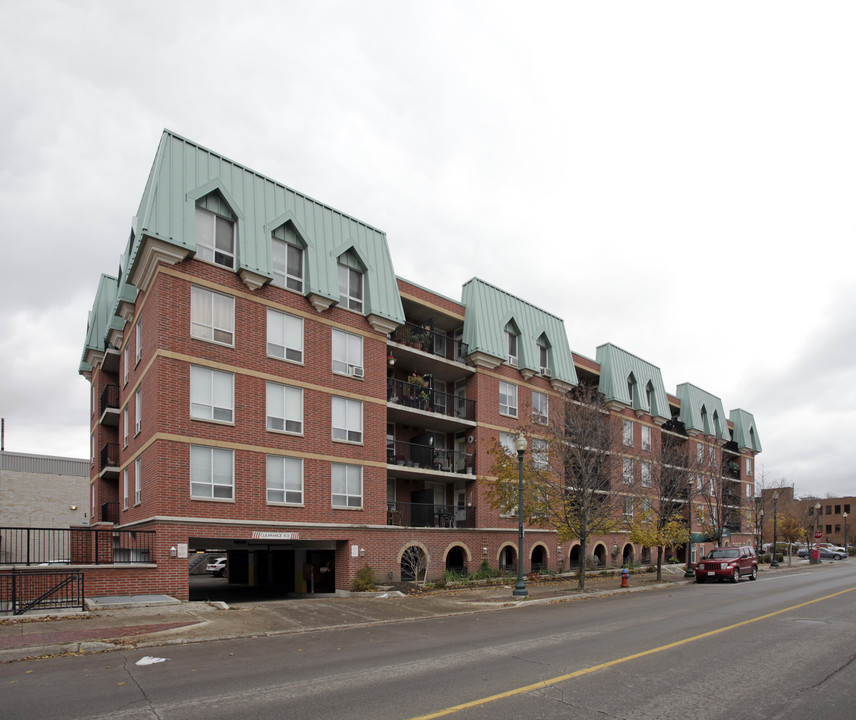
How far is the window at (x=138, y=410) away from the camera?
78.2 feet

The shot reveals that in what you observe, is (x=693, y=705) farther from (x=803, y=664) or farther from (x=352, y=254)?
(x=352, y=254)

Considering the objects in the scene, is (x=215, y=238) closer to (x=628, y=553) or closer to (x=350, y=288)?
(x=350, y=288)

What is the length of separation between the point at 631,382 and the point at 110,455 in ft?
107

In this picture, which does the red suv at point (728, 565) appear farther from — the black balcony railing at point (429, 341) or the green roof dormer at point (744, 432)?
the green roof dormer at point (744, 432)

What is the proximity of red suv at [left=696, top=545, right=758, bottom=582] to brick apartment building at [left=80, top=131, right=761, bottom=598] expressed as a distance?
7.45 m

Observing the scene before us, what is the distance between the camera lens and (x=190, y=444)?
858 inches

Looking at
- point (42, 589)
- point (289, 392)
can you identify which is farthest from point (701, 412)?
point (42, 589)

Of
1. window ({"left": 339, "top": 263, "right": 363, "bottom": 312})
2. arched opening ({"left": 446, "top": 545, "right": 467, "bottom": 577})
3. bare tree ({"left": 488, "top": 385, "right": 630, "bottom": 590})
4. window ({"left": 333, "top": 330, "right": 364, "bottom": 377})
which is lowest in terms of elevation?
arched opening ({"left": 446, "top": 545, "right": 467, "bottom": 577})

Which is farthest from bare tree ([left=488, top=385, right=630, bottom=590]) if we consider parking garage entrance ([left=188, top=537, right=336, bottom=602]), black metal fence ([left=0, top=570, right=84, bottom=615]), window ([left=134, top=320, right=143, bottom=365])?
black metal fence ([left=0, top=570, right=84, bottom=615])

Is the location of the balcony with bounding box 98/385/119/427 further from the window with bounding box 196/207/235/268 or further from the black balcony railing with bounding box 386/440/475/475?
the black balcony railing with bounding box 386/440/475/475

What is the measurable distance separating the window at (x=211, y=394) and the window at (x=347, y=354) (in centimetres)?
461

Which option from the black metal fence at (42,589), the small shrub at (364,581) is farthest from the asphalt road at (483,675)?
the small shrub at (364,581)

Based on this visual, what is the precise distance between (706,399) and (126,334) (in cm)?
4664

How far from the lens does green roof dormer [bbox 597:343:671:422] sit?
144ft
